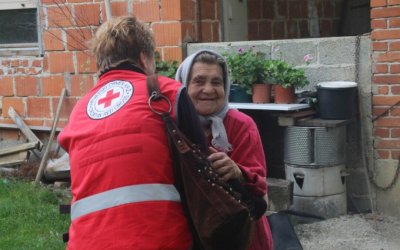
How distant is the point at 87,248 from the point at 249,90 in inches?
142

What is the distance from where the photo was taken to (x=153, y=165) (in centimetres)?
210

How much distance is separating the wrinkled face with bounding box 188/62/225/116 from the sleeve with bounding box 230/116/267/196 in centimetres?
16

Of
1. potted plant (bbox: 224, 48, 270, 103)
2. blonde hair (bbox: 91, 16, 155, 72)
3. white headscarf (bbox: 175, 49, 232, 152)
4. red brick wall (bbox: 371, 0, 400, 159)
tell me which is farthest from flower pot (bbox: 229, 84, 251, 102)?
blonde hair (bbox: 91, 16, 155, 72)

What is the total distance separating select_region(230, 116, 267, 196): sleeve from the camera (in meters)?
2.34

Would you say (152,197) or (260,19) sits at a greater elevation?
(260,19)

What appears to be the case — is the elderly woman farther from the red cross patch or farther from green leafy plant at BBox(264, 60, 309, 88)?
green leafy plant at BBox(264, 60, 309, 88)

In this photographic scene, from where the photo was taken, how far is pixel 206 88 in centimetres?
259

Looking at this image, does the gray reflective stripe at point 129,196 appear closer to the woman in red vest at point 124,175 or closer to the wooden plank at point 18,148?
the woman in red vest at point 124,175

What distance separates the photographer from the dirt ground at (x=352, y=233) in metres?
4.63

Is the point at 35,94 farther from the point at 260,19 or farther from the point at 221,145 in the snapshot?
the point at 221,145

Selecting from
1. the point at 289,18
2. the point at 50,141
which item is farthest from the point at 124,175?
the point at 289,18

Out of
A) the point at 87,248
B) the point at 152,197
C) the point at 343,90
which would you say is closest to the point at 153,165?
the point at 152,197

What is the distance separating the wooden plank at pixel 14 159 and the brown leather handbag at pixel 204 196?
5108mm

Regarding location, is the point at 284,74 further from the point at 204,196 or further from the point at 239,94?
the point at 204,196
